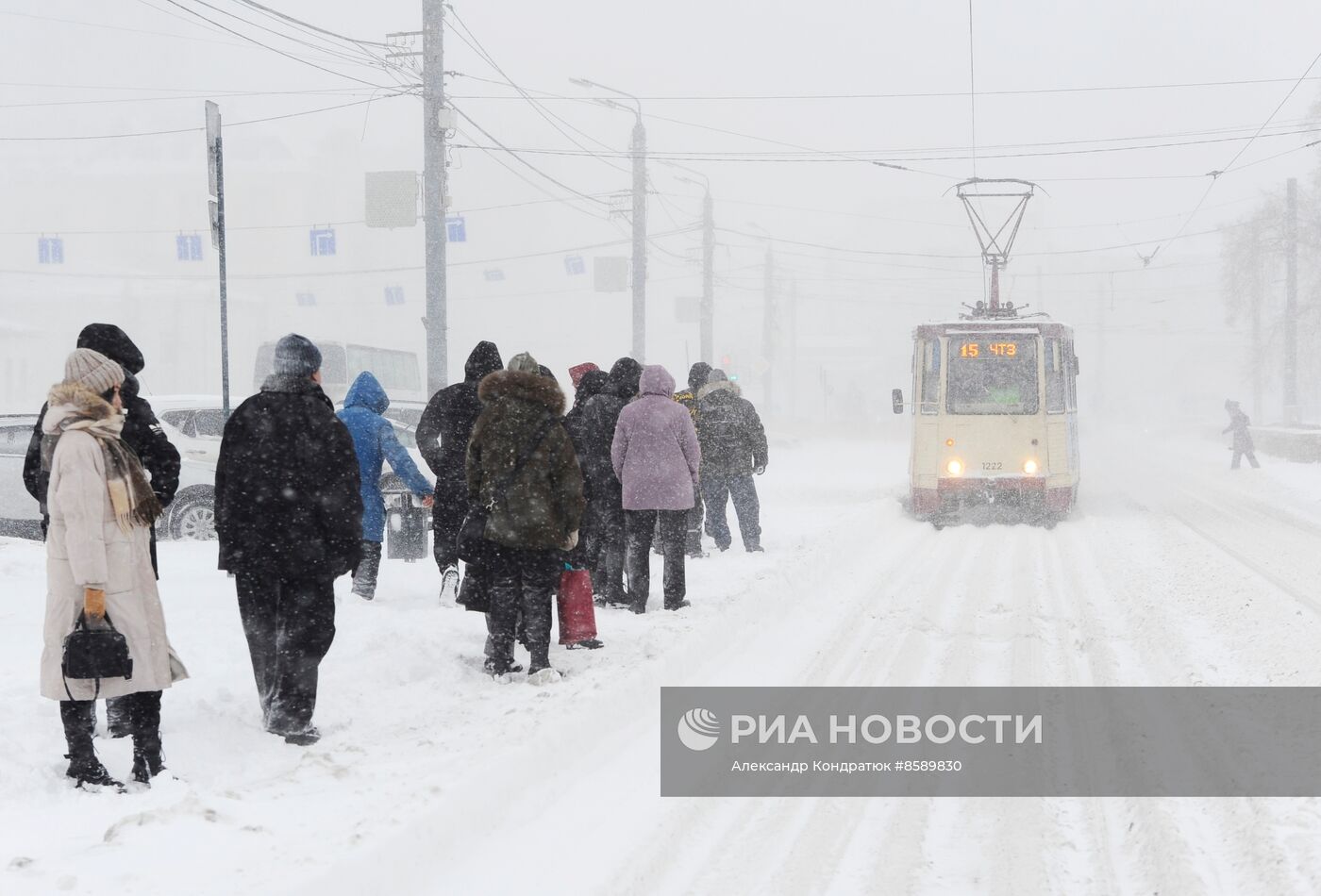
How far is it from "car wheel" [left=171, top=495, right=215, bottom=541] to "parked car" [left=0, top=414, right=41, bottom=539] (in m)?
1.23

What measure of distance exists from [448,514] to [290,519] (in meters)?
2.26

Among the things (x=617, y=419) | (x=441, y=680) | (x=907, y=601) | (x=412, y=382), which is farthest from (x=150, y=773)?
(x=412, y=382)

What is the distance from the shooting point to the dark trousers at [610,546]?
27.2 ft

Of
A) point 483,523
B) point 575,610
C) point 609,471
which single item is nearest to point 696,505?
point 609,471

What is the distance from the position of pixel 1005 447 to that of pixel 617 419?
8.53 meters

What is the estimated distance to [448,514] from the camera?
7.20 metres

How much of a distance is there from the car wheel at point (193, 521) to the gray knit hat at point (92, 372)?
24.6 ft

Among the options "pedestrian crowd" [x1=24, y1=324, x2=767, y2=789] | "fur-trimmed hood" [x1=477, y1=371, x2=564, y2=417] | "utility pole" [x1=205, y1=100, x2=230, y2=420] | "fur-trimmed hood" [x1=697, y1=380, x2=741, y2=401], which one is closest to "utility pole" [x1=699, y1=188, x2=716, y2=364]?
"fur-trimmed hood" [x1=697, y1=380, x2=741, y2=401]

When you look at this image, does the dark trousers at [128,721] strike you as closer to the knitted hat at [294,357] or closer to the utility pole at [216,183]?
the knitted hat at [294,357]

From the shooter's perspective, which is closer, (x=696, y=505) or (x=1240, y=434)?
(x=696, y=505)

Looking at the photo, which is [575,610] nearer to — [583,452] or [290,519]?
[583,452]

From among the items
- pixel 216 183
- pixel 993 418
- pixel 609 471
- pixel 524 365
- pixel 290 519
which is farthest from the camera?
pixel 993 418

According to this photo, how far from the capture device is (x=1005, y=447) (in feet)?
50.2

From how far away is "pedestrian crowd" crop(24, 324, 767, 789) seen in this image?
13.8ft
